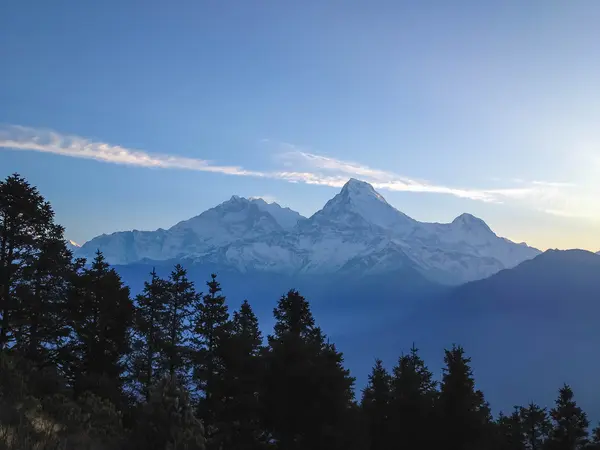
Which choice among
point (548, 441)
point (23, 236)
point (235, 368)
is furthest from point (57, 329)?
point (548, 441)

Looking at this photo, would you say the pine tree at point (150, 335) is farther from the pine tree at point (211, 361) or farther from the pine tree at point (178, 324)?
the pine tree at point (211, 361)

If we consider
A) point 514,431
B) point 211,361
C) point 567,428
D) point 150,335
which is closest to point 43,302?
point 150,335

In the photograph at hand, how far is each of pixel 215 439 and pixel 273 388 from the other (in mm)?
3480

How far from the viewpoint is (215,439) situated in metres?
20.5

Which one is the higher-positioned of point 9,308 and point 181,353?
point 9,308

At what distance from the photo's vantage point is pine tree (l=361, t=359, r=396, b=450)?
97.8 feet

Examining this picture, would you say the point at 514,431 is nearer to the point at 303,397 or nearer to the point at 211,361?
the point at 303,397

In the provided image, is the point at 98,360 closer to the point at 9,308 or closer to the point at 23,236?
the point at 9,308

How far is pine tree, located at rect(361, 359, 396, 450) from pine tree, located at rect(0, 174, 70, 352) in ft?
59.3

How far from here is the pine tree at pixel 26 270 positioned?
2238cm

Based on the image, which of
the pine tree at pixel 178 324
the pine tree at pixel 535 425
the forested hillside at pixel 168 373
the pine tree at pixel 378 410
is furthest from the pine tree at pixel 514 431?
the pine tree at pixel 178 324

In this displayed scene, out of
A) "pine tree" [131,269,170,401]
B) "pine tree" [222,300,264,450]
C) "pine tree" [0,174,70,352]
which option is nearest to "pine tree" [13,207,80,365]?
"pine tree" [0,174,70,352]

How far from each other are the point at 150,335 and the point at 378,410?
16.4m

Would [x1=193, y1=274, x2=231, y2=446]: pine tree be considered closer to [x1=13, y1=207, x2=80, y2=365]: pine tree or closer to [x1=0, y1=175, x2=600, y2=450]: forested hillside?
[x1=0, y1=175, x2=600, y2=450]: forested hillside
